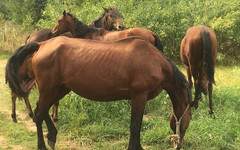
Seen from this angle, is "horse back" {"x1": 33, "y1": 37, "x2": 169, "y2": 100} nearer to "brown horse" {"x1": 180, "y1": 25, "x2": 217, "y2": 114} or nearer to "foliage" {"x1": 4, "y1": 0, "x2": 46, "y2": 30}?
"brown horse" {"x1": 180, "y1": 25, "x2": 217, "y2": 114}

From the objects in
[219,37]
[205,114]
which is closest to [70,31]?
[205,114]

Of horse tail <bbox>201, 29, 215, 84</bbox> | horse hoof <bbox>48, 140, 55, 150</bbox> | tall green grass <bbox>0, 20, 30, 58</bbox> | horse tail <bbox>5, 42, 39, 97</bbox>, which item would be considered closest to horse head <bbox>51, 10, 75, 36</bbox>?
horse tail <bbox>5, 42, 39, 97</bbox>

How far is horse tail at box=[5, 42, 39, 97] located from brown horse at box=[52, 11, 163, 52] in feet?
8.34

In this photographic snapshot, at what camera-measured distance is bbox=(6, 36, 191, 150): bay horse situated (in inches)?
138

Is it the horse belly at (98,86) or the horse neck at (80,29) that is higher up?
the horse neck at (80,29)

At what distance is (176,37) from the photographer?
11.0m

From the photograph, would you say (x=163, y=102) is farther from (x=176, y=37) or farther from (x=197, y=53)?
(x=176, y=37)

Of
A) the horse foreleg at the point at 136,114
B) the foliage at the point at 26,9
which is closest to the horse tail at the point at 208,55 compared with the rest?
the horse foreleg at the point at 136,114

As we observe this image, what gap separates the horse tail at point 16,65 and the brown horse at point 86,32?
2541 mm

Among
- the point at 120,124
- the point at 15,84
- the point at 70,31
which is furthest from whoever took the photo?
the point at 70,31

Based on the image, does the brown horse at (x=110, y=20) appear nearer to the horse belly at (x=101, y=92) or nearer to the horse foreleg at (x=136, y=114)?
the horse belly at (x=101, y=92)

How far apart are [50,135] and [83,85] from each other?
3.52 feet

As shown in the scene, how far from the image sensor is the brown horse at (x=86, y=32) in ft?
21.0

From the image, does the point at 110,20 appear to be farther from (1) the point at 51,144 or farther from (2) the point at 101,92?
(1) the point at 51,144
